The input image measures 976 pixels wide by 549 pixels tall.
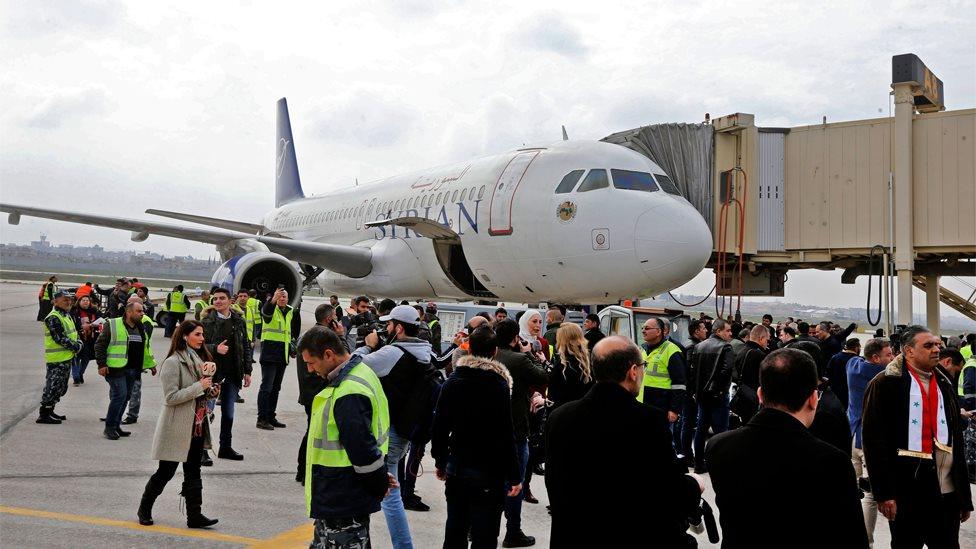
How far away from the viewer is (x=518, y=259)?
42.7 ft

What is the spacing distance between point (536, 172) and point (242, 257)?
6427 millimetres

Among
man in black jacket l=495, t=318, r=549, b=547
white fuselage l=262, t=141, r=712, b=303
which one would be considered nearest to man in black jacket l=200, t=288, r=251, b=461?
man in black jacket l=495, t=318, r=549, b=547

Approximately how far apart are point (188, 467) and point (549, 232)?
8.11 meters

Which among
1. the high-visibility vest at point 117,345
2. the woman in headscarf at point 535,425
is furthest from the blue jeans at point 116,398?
the woman in headscarf at point 535,425

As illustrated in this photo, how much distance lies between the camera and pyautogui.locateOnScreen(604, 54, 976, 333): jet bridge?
15180mm

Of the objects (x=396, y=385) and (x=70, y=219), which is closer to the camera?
(x=396, y=385)

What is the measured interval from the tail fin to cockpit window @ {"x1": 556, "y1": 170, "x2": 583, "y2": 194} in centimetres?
1769

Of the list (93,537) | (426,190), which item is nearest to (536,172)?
(426,190)

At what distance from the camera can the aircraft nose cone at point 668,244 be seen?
37.5 feet

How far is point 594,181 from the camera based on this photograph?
40.0 ft

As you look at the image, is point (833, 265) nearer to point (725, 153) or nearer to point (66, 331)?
point (725, 153)

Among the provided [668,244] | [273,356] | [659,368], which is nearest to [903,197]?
[668,244]

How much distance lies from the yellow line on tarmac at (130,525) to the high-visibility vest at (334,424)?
135cm

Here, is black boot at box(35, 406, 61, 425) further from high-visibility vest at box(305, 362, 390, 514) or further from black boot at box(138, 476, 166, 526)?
high-visibility vest at box(305, 362, 390, 514)
